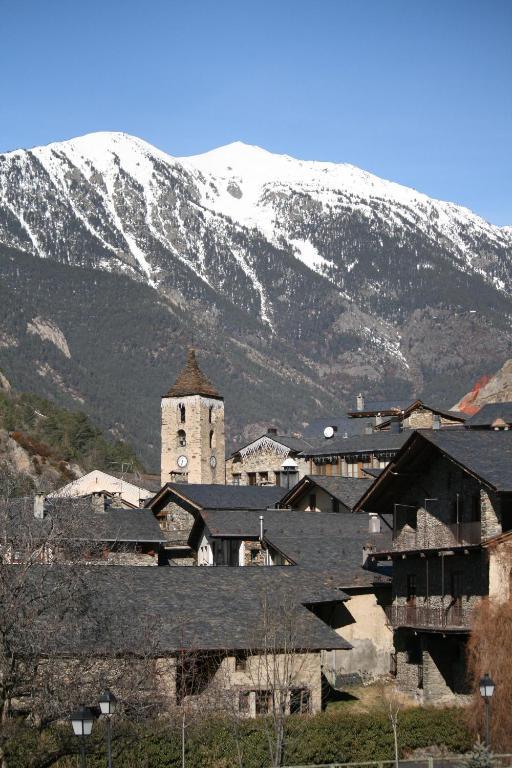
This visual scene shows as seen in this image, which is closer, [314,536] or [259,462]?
[314,536]

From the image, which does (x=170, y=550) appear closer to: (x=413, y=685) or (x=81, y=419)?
(x=413, y=685)

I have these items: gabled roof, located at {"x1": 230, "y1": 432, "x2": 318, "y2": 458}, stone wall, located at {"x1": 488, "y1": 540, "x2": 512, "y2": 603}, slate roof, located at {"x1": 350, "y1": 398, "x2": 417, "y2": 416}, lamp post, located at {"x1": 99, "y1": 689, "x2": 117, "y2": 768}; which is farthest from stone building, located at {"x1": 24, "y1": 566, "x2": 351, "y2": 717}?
slate roof, located at {"x1": 350, "y1": 398, "x2": 417, "y2": 416}

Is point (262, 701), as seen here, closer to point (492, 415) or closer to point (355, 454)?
point (492, 415)

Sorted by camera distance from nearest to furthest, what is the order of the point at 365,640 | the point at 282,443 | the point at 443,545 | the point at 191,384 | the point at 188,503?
the point at 443,545
the point at 365,640
the point at 188,503
the point at 282,443
the point at 191,384

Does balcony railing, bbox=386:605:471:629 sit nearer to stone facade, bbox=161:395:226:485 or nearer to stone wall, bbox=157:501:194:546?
stone wall, bbox=157:501:194:546

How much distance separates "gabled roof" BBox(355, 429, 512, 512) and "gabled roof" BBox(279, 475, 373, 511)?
1838 cm

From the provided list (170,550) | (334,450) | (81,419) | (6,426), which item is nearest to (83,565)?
(170,550)

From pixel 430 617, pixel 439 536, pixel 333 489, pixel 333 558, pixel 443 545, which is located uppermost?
pixel 333 489

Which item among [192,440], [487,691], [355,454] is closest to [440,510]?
[487,691]

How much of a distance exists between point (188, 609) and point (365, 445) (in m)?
54.4

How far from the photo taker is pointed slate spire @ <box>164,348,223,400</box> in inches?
5694

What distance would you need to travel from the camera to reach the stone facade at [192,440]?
5556 inches

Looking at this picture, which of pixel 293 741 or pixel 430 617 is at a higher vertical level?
pixel 430 617

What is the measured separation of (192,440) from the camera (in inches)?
5595
